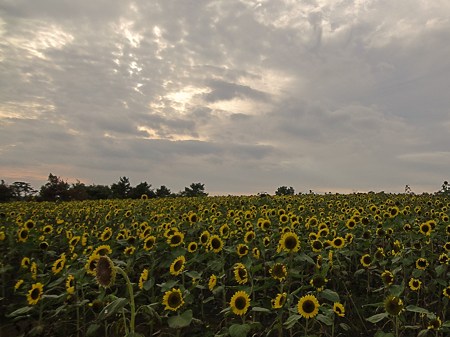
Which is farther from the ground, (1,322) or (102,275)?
(102,275)

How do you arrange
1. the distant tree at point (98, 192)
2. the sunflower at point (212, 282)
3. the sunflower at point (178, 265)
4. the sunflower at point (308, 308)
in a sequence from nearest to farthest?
the sunflower at point (308, 308) < the sunflower at point (212, 282) < the sunflower at point (178, 265) < the distant tree at point (98, 192)

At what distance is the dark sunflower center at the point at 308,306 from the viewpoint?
164 inches

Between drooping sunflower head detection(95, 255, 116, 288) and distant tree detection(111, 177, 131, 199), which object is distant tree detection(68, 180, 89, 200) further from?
drooping sunflower head detection(95, 255, 116, 288)

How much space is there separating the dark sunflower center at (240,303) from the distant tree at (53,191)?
1127 inches

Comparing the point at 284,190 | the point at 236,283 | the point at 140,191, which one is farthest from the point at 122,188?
the point at 236,283

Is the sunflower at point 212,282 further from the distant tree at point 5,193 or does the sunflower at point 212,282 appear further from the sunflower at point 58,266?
the distant tree at point 5,193

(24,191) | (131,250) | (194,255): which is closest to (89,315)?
(131,250)

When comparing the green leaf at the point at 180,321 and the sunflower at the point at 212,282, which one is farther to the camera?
the sunflower at the point at 212,282

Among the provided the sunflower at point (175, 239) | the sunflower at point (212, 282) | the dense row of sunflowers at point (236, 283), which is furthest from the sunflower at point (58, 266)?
the sunflower at point (212, 282)

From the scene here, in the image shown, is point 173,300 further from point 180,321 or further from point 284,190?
point 284,190

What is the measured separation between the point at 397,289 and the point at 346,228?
3565 mm

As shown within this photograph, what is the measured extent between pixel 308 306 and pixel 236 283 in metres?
3.17

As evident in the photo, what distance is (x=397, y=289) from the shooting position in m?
4.77

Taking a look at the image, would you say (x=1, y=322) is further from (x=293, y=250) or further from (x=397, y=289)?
(x=397, y=289)
